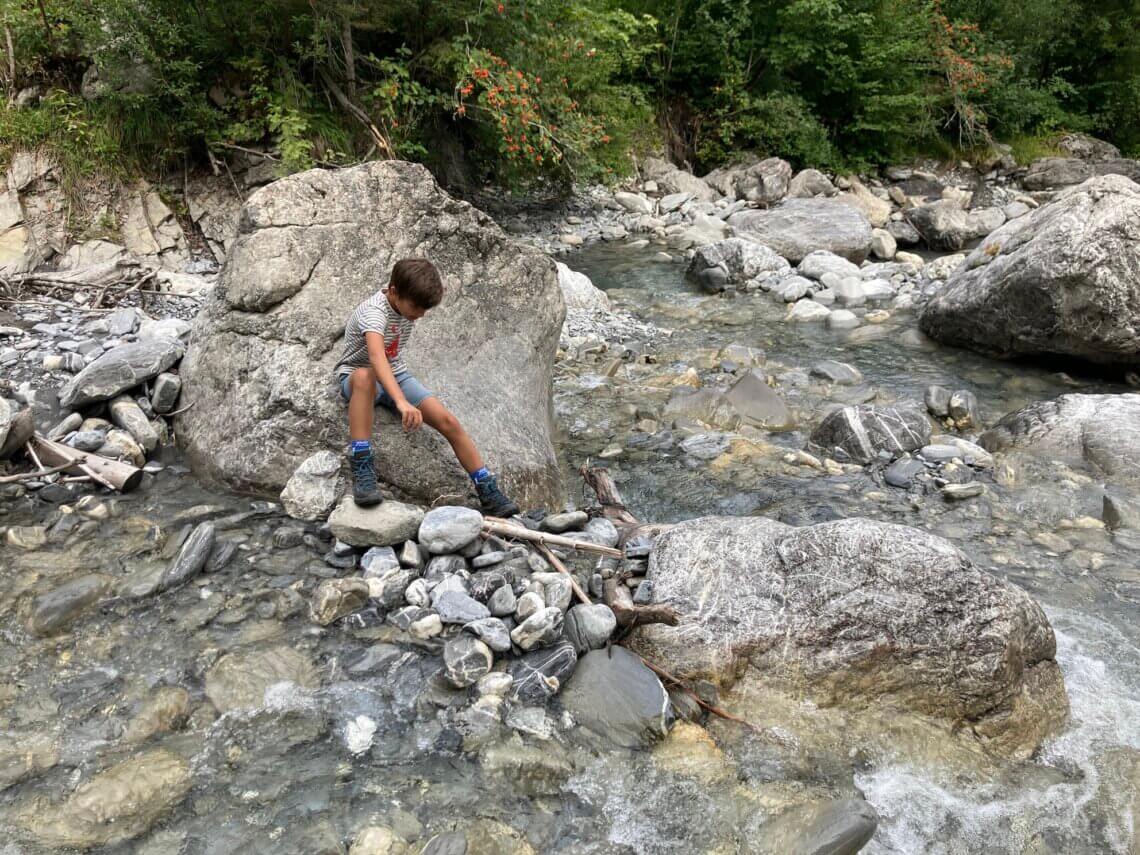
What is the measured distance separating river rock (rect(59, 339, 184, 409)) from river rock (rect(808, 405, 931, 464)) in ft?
17.1

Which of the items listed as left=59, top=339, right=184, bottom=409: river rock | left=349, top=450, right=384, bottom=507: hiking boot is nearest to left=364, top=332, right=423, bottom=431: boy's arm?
left=349, top=450, right=384, bottom=507: hiking boot

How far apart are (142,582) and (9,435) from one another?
4.91 ft

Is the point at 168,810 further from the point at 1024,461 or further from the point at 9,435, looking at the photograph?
the point at 1024,461

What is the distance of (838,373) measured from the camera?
336 inches

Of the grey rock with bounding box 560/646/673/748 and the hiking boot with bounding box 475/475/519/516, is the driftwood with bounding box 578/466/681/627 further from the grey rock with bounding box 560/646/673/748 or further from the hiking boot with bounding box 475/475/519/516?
the hiking boot with bounding box 475/475/519/516

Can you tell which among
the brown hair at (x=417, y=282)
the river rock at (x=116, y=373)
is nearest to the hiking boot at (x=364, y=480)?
the brown hair at (x=417, y=282)

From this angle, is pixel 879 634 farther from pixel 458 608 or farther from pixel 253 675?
pixel 253 675

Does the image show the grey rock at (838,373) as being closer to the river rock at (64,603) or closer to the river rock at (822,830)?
the river rock at (822,830)

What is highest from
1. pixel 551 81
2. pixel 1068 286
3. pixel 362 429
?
pixel 551 81

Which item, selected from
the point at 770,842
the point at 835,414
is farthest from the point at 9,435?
the point at 835,414

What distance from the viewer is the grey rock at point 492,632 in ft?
12.1

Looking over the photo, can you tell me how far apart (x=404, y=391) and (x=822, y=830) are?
10.1 feet

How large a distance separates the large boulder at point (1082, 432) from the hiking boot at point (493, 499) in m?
4.53

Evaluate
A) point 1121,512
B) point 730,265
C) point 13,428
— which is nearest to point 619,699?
point 13,428
